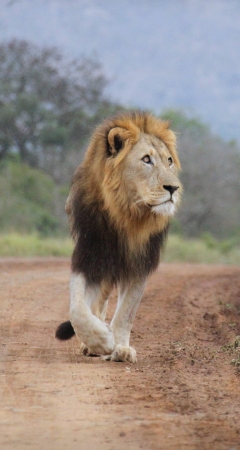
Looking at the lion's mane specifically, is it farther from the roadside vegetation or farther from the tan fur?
the roadside vegetation

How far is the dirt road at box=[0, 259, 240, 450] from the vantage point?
3352 millimetres

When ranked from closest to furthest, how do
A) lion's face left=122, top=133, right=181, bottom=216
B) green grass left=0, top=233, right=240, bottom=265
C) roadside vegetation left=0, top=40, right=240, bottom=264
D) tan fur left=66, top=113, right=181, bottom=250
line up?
lion's face left=122, top=133, right=181, bottom=216 < tan fur left=66, top=113, right=181, bottom=250 < green grass left=0, top=233, right=240, bottom=265 < roadside vegetation left=0, top=40, right=240, bottom=264

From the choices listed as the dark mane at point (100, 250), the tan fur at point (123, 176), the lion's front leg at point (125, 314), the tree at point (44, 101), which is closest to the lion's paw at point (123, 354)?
the lion's front leg at point (125, 314)

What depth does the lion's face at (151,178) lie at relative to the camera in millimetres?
5098

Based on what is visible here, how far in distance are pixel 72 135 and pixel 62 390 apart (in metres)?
27.9

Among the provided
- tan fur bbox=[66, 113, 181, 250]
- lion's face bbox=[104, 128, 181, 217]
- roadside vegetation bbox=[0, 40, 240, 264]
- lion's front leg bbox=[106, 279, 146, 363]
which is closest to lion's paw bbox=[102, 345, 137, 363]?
lion's front leg bbox=[106, 279, 146, 363]

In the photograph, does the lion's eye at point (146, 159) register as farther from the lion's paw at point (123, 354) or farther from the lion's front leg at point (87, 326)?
the lion's paw at point (123, 354)

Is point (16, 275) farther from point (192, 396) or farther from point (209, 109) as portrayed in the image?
point (209, 109)

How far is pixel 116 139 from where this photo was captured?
5.32 metres

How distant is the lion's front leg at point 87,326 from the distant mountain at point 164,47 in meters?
114

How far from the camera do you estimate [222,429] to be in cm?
351

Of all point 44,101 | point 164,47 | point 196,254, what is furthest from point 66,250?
point 164,47

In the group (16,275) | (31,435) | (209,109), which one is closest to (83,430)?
(31,435)

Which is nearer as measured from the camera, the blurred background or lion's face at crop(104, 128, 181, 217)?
lion's face at crop(104, 128, 181, 217)
